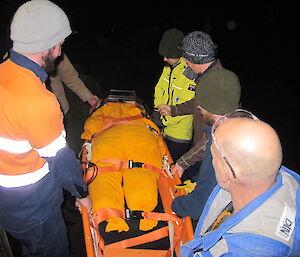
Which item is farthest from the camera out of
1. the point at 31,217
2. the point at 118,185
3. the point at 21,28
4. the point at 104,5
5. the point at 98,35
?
the point at 104,5

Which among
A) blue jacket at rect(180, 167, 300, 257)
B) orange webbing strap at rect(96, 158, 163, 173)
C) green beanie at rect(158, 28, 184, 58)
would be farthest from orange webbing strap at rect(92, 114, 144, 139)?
blue jacket at rect(180, 167, 300, 257)

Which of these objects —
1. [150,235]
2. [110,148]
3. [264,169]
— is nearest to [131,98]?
[110,148]

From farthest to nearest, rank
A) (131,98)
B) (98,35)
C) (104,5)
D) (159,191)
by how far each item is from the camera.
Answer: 1. (104,5)
2. (98,35)
3. (131,98)
4. (159,191)

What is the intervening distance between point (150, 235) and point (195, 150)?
857 mm

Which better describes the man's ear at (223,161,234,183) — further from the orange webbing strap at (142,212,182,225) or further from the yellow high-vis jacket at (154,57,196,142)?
the yellow high-vis jacket at (154,57,196,142)

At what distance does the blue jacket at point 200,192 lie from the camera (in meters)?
2.04

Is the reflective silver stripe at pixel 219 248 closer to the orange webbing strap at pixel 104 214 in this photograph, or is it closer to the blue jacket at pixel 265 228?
the blue jacket at pixel 265 228

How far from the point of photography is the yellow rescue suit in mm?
2564

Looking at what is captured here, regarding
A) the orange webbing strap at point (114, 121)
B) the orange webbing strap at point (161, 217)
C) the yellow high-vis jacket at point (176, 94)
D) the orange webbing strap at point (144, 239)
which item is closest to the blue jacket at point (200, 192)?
the orange webbing strap at point (161, 217)

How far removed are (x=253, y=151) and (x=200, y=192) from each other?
89 cm

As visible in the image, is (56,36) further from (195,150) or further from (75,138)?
(75,138)

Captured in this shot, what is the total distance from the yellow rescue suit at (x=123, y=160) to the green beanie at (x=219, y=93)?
951mm

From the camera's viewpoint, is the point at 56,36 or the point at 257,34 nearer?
the point at 56,36

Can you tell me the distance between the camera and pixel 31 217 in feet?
7.23
